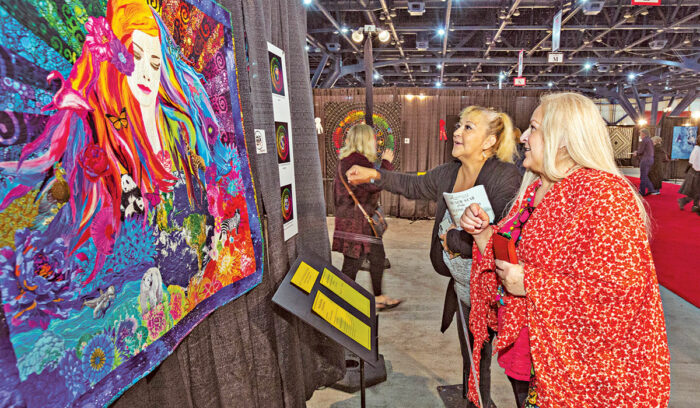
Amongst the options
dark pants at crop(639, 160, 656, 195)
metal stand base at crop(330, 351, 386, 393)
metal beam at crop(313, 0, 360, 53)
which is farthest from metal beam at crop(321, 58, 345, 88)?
metal stand base at crop(330, 351, 386, 393)

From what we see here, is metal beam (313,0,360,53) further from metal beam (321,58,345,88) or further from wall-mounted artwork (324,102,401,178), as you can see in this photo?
wall-mounted artwork (324,102,401,178)

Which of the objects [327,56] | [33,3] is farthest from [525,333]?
[327,56]

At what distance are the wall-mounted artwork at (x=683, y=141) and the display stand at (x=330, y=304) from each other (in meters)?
16.4

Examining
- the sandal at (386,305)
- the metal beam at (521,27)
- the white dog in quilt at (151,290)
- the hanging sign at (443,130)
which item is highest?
the metal beam at (521,27)

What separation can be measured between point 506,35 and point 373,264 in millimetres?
11178

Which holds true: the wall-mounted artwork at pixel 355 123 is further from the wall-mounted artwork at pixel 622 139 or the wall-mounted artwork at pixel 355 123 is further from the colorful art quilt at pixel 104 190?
the wall-mounted artwork at pixel 622 139

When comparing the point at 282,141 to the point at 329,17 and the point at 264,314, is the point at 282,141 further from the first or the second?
the point at 329,17

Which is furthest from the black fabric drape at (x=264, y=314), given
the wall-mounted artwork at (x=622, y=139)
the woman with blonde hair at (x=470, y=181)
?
the wall-mounted artwork at (x=622, y=139)

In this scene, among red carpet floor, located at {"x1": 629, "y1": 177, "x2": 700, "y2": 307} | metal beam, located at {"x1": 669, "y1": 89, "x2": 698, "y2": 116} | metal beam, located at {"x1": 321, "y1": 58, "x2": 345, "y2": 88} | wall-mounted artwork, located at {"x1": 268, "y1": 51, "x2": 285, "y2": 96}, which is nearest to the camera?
wall-mounted artwork, located at {"x1": 268, "y1": 51, "x2": 285, "y2": 96}

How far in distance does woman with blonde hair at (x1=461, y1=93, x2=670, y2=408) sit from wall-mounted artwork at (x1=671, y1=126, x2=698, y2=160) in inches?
630

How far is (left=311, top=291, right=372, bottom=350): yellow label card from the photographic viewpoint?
1350mm

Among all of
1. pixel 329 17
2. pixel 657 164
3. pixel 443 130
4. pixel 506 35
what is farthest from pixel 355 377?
pixel 506 35

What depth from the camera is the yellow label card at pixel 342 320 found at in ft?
4.43

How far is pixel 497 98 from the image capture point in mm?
7883
